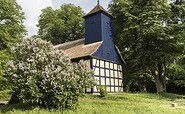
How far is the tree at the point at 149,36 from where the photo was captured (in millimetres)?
24594

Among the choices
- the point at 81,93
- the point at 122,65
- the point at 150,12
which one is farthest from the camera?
the point at 122,65

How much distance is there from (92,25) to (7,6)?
891cm

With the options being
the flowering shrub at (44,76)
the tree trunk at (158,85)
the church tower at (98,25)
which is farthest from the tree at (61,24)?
the flowering shrub at (44,76)

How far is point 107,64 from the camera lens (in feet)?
80.9

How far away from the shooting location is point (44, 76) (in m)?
12.8

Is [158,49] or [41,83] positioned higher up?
[158,49]

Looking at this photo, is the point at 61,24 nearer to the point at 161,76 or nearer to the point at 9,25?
the point at 9,25

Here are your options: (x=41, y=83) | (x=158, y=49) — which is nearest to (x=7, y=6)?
(x=41, y=83)

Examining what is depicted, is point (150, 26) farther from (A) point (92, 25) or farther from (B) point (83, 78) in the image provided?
(B) point (83, 78)

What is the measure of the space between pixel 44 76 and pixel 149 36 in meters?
15.8

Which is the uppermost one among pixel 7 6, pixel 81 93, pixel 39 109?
pixel 7 6

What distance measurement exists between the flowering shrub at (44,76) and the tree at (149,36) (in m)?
12.8

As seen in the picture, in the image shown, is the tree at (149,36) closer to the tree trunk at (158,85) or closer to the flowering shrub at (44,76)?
the tree trunk at (158,85)

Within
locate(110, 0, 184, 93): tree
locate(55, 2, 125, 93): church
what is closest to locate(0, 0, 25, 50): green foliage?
locate(55, 2, 125, 93): church
